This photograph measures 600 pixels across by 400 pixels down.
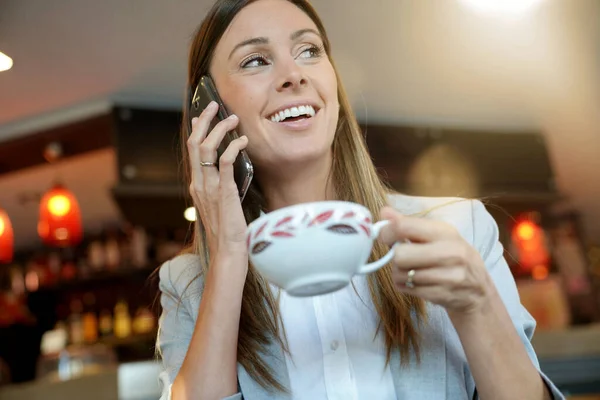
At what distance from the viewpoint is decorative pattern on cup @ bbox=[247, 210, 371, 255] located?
2.26ft

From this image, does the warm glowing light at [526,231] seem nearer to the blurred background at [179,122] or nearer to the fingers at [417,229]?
the blurred background at [179,122]

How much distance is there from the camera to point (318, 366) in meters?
1.07

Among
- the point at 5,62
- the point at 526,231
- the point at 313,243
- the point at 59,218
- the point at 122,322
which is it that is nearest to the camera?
the point at 313,243

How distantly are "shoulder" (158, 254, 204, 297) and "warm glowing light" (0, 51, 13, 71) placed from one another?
2082 millimetres

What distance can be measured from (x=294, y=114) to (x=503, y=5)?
239 centimetres

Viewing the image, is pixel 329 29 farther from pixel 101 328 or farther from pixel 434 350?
pixel 101 328

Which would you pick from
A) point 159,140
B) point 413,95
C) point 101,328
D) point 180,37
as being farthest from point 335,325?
point 101,328

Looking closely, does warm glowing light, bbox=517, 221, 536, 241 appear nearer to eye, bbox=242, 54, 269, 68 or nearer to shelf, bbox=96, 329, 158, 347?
shelf, bbox=96, 329, 158, 347

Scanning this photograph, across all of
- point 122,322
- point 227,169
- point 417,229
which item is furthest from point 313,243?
point 122,322

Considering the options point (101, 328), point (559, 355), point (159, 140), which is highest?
point (159, 140)

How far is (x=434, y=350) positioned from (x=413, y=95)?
10.3ft

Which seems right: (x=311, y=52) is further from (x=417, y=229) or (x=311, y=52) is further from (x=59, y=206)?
(x=59, y=206)

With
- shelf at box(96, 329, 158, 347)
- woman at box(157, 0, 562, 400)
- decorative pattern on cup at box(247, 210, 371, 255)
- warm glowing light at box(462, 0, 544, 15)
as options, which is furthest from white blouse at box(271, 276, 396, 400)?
shelf at box(96, 329, 158, 347)

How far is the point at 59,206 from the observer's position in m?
3.73
